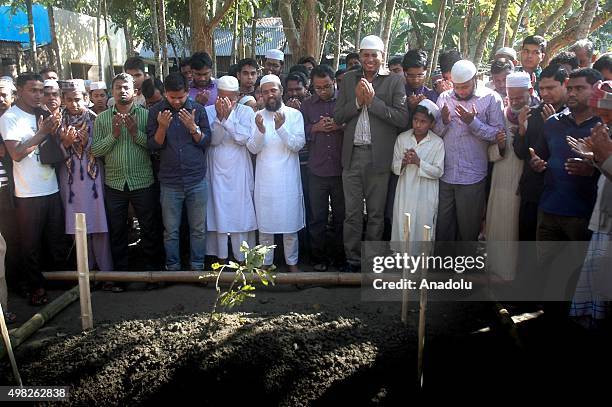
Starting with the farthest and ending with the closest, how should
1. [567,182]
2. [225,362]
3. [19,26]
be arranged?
1. [19,26]
2. [567,182]
3. [225,362]

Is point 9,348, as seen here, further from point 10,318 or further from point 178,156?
point 178,156

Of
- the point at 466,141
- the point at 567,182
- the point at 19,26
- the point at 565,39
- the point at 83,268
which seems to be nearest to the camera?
the point at 83,268

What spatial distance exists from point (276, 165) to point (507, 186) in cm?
199

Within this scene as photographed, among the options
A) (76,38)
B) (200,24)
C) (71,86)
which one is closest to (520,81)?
(71,86)

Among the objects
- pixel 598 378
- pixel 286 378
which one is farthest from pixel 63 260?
pixel 598 378

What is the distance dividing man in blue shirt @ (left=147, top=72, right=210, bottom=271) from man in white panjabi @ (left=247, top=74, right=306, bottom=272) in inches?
19.6

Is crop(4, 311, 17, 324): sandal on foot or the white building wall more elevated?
the white building wall

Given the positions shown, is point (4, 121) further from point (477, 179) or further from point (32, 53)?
point (32, 53)

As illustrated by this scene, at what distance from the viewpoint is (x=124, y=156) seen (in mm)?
4535

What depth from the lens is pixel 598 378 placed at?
9.19 feet

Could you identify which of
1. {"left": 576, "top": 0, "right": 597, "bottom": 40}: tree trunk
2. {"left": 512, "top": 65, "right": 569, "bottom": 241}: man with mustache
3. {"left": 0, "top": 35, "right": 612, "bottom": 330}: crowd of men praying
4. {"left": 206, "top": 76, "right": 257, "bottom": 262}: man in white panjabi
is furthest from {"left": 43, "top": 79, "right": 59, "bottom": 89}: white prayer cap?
{"left": 576, "top": 0, "right": 597, "bottom": 40}: tree trunk

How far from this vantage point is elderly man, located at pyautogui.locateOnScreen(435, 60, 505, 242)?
421cm

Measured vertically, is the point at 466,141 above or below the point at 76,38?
below

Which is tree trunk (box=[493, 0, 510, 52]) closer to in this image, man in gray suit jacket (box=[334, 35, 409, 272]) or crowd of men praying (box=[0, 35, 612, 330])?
crowd of men praying (box=[0, 35, 612, 330])
